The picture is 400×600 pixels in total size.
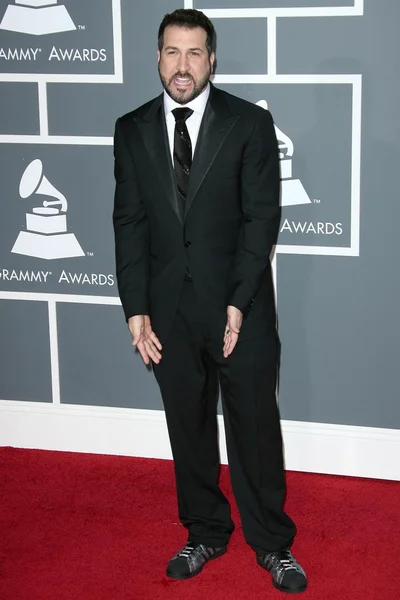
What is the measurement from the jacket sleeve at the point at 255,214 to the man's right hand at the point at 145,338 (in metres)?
0.29

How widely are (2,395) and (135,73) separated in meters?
1.49

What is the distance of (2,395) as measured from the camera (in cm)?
423

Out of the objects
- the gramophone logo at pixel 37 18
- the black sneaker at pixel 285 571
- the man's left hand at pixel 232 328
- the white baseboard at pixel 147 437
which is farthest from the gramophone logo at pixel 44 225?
the black sneaker at pixel 285 571

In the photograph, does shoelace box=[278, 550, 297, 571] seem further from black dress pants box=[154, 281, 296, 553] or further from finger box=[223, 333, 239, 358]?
finger box=[223, 333, 239, 358]

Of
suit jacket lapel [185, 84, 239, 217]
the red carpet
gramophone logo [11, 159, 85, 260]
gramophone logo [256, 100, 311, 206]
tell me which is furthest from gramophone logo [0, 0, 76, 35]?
the red carpet

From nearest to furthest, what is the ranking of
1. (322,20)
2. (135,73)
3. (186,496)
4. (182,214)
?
(182,214) < (186,496) < (322,20) < (135,73)

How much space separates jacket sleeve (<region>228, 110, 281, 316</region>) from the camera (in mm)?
2889

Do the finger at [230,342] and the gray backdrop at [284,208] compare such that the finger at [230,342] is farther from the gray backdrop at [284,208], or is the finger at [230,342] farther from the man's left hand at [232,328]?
the gray backdrop at [284,208]

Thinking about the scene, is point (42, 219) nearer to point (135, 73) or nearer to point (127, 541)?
point (135, 73)

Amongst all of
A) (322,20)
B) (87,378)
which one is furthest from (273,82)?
(87,378)

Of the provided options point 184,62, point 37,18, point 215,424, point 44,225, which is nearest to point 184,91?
point 184,62

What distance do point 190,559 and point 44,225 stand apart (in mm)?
1535

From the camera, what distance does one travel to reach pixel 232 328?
2918 millimetres

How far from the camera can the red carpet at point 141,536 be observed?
3.08 metres
